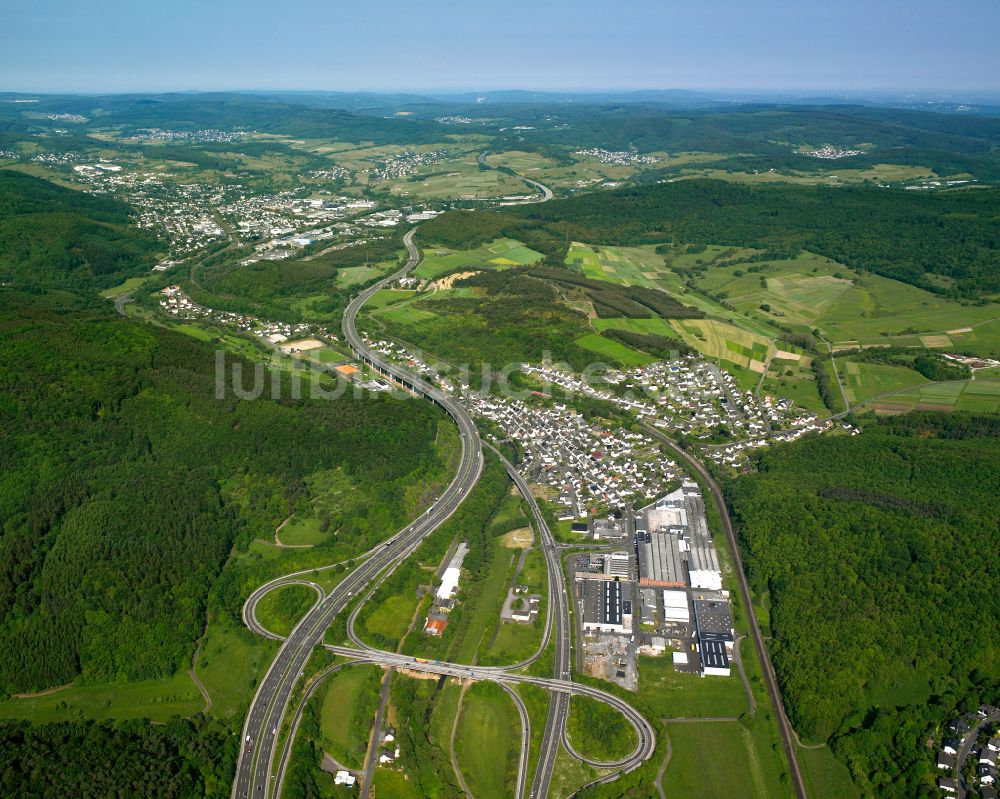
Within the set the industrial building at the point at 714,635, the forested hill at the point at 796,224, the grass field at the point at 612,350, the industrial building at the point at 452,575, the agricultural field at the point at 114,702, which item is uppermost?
the forested hill at the point at 796,224

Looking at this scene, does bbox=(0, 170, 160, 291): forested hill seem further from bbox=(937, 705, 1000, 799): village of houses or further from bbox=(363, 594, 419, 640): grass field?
bbox=(937, 705, 1000, 799): village of houses

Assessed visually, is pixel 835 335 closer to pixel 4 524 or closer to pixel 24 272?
pixel 4 524

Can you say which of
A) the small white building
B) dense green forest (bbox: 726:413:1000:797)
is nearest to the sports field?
dense green forest (bbox: 726:413:1000:797)

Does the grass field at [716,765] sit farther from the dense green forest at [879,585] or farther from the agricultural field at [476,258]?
the agricultural field at [476,258]

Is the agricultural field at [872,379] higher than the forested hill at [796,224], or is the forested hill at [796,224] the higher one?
the forested hill at [796,224]

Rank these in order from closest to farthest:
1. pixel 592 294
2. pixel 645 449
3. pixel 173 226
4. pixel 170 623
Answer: pixel 170 623
pixel 645 449
pixel 592 294
pixel 173 226

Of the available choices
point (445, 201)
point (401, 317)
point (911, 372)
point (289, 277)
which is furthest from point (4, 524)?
point (445, 201)

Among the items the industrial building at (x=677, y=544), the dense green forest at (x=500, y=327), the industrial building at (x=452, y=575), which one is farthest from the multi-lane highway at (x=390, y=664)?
the dense green forest at (x=500, y=327)
